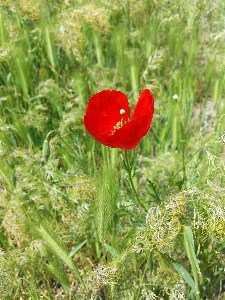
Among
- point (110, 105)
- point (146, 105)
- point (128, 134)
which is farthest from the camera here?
point (110, 105)

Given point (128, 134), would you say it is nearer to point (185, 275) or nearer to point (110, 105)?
point (110, 105)

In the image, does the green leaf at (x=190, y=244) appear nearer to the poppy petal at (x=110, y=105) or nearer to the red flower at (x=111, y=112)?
the red flower at (x=111, y=112)

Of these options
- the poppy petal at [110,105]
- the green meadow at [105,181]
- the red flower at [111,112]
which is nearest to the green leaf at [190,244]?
the green meadow at [105,181]

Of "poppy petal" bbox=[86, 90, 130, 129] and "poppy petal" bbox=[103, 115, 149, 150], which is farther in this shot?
"poppy petal" bbox=[86, 90, 130, 129]

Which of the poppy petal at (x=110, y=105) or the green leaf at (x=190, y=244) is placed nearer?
the green leaf at (x=190, y=244)

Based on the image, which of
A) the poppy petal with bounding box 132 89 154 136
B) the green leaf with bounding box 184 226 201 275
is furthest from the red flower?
the green leaf with bounding box 184 226 201 275

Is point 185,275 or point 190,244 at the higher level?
point 190,244

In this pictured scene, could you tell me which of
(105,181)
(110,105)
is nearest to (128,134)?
(105,181)

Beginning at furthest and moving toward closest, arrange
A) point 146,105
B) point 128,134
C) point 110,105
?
1. point 110,105
2. point 146,105
3. point 128,134

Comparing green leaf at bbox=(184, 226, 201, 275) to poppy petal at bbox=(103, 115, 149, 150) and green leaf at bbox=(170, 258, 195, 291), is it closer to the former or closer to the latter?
green leaf at bbox=(170, 258, 195, 291)
